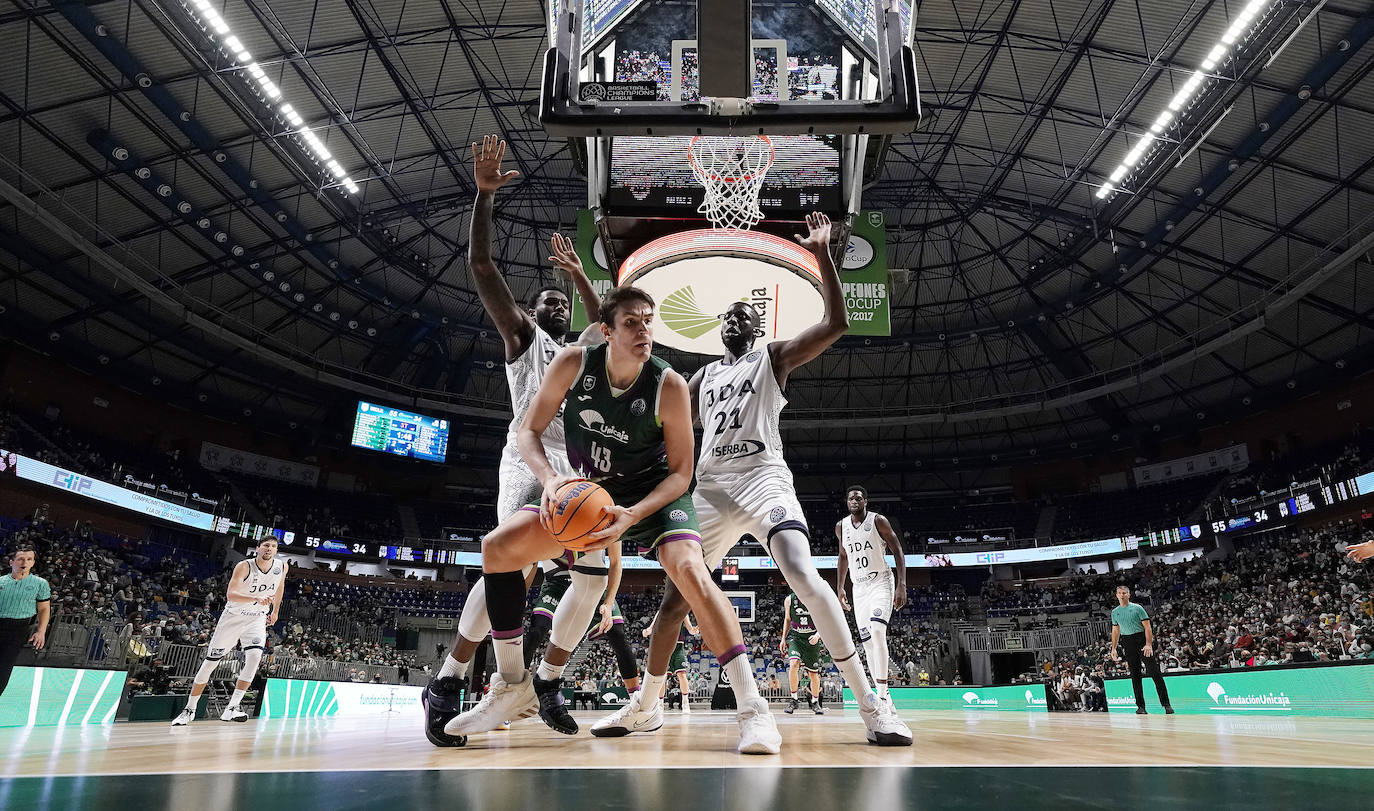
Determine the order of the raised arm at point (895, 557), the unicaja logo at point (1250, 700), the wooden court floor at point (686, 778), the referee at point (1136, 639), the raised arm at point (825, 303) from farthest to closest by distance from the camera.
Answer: the unicaja logo at point (1250, 700), the referee at point (1136, 639), the raised arm at point (895, 557), the raised arm at point (825, 303), the wooden court floor at point (686, 778)

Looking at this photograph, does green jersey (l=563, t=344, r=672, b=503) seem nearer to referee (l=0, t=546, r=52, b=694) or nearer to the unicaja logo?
referee (l=0, t=546, r=52, b=694)

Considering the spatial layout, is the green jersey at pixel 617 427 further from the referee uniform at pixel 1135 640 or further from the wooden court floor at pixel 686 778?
the referee uniform at pixel 1135 640

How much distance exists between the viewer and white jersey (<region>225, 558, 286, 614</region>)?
26.2 ft

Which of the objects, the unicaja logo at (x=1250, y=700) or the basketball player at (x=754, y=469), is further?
the unicaja logo at (x=1250, y=700)

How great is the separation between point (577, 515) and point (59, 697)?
24.8 ft

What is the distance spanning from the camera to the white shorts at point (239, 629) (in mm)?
7879

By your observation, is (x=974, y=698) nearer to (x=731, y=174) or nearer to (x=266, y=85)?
(x=731, y=174)

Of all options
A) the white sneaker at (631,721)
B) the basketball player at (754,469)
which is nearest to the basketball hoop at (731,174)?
the basketball player at (754,469)

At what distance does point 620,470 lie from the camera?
3320mm

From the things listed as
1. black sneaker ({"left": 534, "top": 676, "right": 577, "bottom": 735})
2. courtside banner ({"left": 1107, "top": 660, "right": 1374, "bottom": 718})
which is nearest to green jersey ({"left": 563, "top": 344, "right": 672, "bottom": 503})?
black sneaker ({"left": 534, "top": 676, "right": 577, "bottom": 735})

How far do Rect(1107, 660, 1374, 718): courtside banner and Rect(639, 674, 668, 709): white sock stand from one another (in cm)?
949

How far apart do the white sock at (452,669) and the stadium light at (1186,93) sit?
15.2 metres

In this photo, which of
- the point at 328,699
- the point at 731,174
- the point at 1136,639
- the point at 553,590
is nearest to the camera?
the point at 553,590

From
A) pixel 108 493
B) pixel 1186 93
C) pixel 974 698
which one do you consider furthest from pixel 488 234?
pixel 108 493
